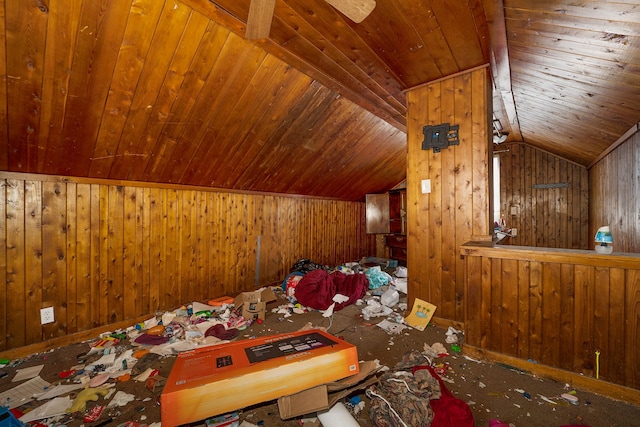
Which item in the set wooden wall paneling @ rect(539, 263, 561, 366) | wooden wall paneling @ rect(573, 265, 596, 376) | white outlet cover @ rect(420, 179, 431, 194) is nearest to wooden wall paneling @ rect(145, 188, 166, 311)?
white outlet cover @ rect(420, 179, 431, 194)

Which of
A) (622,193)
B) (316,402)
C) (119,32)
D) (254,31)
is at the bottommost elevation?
(316,402)

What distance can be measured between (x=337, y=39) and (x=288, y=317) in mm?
2838

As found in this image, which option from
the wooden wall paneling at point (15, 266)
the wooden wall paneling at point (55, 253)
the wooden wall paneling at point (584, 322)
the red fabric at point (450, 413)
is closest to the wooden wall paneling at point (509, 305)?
the wooden wall paneling at point (584, 322)

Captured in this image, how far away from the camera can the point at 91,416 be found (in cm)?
150

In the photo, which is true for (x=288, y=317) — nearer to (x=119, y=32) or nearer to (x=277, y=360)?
(x=277, y=360)

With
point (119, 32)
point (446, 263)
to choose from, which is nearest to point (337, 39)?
point (119, 32)

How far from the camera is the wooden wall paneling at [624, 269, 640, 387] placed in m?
1.55

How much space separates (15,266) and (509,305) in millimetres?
3996

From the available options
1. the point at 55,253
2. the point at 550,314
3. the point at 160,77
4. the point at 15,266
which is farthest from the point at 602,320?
the point at 15,266

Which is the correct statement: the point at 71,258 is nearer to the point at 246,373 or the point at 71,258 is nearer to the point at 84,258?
the point at 84,258

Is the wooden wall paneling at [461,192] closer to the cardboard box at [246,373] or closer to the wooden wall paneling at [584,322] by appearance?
the wooden wall paneling at [584,322]

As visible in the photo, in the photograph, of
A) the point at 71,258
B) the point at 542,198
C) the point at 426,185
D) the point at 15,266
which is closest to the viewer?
the point at 15,266

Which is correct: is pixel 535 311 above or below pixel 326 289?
above

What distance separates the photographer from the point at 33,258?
7.34 feet
